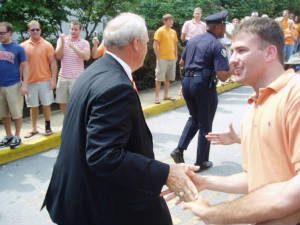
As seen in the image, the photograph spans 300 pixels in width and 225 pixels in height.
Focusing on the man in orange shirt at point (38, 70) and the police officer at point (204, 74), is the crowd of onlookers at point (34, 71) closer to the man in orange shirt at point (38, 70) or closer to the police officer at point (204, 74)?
the man in orange shirt at point (38, 70)

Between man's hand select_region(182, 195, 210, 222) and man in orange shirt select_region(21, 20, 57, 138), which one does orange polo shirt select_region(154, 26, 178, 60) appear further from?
man's hand select_region(182, 195, 210, 222)

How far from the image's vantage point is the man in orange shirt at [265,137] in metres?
1.31

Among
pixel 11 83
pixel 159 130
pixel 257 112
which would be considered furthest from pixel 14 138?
pixel 257 112

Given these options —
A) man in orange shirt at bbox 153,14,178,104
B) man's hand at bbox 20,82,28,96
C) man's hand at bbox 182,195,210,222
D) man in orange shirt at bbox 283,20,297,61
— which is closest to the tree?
man in orange shirt at bbox 153,14,178,104

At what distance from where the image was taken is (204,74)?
4270 millimetres

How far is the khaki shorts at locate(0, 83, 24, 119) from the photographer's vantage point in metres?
5.26

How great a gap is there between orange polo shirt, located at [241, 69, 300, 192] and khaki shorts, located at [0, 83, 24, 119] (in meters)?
4.53

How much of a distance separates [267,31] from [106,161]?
1.05 metres

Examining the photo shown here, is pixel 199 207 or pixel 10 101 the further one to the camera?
pixel 10 101

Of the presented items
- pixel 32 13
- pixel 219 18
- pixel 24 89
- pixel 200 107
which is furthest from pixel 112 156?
pixel 32 13

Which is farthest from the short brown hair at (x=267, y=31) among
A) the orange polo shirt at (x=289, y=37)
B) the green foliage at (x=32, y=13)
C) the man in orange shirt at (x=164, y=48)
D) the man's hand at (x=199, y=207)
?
the orange polo shirt at (x=289, y=37)

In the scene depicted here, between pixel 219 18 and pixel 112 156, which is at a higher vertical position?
pixel 219 18

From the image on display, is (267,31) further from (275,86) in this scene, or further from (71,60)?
(71,60)

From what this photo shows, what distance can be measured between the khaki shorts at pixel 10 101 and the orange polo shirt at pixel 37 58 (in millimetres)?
420
